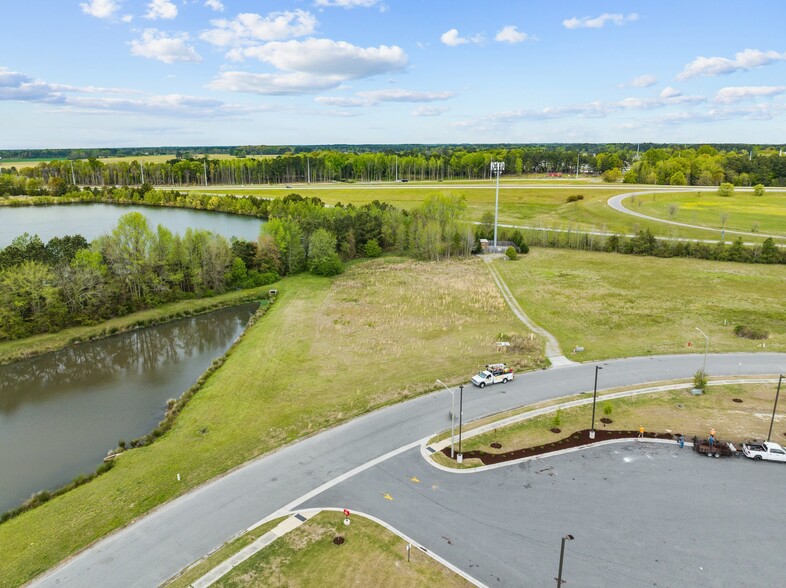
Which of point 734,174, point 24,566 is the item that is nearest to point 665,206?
point 734,174

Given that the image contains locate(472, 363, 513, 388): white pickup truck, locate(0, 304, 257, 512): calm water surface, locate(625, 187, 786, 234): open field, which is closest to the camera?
locate(0, 304, 257, 512): calm water surface

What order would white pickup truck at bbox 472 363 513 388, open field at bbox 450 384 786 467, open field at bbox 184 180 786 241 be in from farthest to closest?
open field at bbox 184 180 786 241 < white pickup truck at bbox 472 363 513 388 < open field at bbox 450 384 786 467

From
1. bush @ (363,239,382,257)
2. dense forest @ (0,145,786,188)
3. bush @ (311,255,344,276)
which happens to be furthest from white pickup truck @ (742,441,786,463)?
dense forest @ (0,145,786,188)

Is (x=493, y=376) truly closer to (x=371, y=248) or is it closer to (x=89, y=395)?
(x=89, y=395)

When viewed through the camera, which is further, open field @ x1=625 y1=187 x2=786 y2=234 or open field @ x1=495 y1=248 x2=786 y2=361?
open field @ x1=625 y1=187 x2=786 y2=234

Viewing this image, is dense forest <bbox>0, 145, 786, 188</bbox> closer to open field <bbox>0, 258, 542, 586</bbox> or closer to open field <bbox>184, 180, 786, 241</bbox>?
open field <bbox>184, 180, 786, 241</bbox>

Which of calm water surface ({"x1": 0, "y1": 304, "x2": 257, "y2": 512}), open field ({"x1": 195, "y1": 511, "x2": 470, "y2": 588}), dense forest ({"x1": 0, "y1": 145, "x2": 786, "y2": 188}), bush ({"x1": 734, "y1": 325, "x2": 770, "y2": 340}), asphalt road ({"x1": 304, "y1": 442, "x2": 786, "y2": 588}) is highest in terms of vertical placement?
dense forest ({"x1": 0, "y1": 145, "x2": 786, "y2": 188})

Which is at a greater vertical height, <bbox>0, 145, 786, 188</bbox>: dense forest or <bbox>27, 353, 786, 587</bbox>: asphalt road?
<bbox>0, 145, 786, 188</bbox>: dense forest
